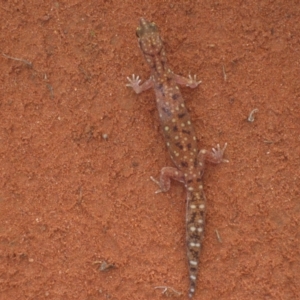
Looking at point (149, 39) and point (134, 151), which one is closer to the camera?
point (149, 39)

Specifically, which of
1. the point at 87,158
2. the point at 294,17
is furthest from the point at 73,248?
the point at 294,17

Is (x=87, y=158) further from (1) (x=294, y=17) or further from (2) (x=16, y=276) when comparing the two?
(1) (x=294, y=17)

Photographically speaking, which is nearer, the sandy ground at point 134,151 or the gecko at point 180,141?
→ the gecko at point 180,141

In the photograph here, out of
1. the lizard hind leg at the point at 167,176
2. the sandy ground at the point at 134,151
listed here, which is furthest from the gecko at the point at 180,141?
the sandy ground at the point at 134,151

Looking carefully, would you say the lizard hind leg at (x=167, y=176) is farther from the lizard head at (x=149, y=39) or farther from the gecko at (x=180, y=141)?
the lizard head at (x=149, y=39)

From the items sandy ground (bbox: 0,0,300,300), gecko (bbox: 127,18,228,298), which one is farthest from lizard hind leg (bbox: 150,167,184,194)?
sandy ground (bbox: 0,0,300,300)

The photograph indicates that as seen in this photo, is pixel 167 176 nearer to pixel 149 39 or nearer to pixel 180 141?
pixel 180 141

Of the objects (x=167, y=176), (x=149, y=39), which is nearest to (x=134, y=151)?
(x=167, y=176)
